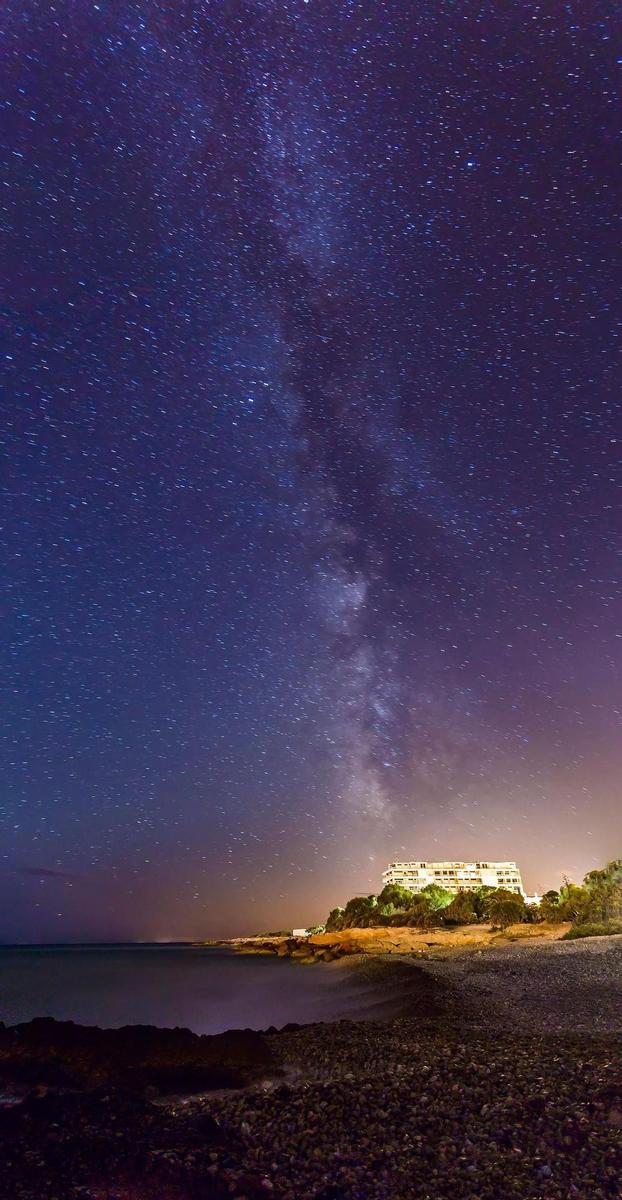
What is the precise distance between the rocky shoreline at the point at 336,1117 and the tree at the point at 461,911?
6841cm

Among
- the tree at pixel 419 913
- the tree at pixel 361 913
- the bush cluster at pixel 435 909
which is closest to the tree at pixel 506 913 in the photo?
the bush cluster at pixel 435 909

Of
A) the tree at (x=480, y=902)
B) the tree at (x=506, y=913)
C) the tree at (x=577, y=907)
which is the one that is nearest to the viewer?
the tree at (x=577, y=907)

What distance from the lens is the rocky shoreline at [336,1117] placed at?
8.49 metres

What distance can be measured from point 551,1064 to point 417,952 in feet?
152

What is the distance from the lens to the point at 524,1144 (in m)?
8.99

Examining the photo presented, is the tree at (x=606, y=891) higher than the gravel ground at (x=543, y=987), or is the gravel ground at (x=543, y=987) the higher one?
the tree at (x=606, y=891)

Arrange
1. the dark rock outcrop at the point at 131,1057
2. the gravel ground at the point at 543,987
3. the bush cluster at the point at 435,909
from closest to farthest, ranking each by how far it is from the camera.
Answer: the dark rock outcrop at the point at 131,1057 → the gravel ground at the point at 543,987 → the bush cluster at the point at 435,909

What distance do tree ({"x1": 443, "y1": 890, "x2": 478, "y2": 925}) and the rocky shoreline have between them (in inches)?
Answer: 2693

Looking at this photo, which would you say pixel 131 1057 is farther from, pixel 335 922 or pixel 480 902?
pixel 335 922

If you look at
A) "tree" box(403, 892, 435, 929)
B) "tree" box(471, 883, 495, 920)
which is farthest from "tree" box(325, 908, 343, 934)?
"tree" box(471, 883, 495, 920)

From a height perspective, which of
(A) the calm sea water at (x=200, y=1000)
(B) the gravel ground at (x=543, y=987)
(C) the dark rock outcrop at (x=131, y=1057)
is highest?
(C) the dark rock outcrop at (x=131, y=1057)

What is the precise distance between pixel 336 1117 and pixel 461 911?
81.5 metres

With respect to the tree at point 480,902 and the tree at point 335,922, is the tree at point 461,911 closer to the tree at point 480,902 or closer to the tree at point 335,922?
the tree at point 480,902

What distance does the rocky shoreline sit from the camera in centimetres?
849
